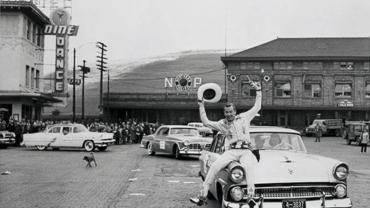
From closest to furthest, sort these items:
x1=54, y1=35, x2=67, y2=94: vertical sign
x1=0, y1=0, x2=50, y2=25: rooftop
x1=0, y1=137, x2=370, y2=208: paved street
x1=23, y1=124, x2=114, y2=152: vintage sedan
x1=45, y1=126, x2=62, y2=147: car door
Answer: x1=0, y1=137, x2=370, y2=208: paved street
x1=23, y1=124, x2=114, y2=152: vintage sedan
x1=45, y1=126, x2=62, y2=147: car door
x1=0, y1=0, x2=50, y2=25: rooftop
x1=54, y1=35, x2=67, y2=94: vertical sign

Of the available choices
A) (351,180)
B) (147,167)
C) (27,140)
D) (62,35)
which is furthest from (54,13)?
(351,180)

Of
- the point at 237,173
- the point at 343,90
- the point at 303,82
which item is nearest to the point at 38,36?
the point at 303,82

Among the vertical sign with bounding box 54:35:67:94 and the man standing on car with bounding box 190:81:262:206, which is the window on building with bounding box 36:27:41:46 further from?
the man standing on car with bounding box 190:81:262:206

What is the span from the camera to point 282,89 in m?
58.0

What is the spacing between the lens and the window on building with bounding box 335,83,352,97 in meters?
57.5

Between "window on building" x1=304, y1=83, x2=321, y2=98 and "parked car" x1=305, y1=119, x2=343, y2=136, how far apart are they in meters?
4.67

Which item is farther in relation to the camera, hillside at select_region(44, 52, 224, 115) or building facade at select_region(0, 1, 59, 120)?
hillside at select_region(44, 52, 224, 115)

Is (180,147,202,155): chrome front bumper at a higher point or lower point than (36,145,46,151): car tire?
higher

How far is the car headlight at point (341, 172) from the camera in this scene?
7445 millimetres

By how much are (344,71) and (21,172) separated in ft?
157

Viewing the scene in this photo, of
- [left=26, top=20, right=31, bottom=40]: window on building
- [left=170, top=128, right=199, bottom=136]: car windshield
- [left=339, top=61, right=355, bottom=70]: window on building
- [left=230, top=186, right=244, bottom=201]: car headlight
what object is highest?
[left=26, top=20, right=31, bottom=40]: window on building

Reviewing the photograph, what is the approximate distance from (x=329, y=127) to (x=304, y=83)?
254 inches

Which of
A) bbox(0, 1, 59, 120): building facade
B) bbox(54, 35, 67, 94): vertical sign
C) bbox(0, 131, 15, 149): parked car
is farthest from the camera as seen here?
bbox(54, 35, 67, 94): vertical sign

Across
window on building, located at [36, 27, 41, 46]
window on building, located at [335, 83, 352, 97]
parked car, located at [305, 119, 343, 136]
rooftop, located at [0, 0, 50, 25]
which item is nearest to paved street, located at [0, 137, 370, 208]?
rooftop, located at [0, 0, 50, 25]
